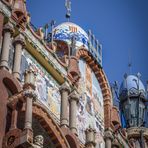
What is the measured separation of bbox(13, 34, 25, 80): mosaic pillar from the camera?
17.9m

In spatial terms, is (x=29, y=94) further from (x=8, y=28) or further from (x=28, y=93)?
(x=8, y=28)

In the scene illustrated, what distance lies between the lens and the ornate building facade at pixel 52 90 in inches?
651

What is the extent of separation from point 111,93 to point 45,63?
213 inches

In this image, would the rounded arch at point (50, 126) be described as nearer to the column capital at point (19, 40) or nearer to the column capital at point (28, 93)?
the column capital at point (28, 93)

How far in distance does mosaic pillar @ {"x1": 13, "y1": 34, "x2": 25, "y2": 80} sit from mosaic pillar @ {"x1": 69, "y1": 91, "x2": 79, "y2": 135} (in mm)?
2783

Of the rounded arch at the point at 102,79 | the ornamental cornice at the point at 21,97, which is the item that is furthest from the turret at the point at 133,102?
the ornamental cornice at the point at 21,97

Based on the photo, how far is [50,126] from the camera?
18.1m

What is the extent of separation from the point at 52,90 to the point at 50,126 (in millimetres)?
2050

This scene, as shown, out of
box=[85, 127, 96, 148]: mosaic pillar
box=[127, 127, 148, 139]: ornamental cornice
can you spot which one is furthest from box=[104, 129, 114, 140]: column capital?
box=[127, 127, 148, 139]: ornamental cornice

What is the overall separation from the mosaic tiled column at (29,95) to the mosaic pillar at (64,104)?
9.11 ft

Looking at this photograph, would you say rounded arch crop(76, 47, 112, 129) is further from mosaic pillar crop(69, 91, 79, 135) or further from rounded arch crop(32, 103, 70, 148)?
rounded arch crop(32, 103, 70, 148)

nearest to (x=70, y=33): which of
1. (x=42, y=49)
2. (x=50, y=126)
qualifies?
(x=42, y=49)

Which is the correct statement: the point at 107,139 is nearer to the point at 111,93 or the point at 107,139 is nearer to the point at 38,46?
the point at 111,93

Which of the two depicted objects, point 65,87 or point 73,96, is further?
point 73,96
